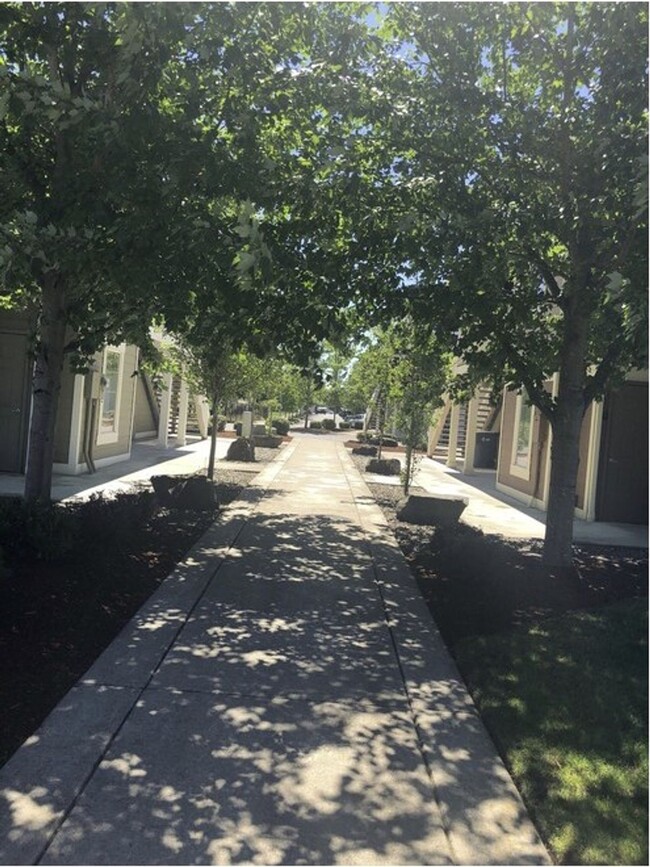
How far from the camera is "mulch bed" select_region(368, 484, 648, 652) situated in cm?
567

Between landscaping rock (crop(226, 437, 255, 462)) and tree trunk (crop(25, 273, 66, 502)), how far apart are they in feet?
39.5

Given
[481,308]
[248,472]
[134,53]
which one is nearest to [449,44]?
[481,308]

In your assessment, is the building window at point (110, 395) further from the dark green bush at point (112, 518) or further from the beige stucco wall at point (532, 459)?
the beige stucco wall at point (532, 459)

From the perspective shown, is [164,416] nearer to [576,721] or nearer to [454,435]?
[454,435]

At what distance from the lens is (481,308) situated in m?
5.93

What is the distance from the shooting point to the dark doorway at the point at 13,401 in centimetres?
1244

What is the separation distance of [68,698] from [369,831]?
182cm

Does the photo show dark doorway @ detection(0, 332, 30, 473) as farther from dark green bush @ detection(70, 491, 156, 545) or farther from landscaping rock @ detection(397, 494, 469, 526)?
landscaping rock @ detection(397, 494, 469, 526)

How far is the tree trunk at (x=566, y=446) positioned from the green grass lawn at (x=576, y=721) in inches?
47.8

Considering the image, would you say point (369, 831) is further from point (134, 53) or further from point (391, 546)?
point (391, 546)

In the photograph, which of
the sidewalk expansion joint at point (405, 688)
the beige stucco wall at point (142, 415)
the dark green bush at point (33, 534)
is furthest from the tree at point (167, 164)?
the beige stucco wall at point (142, 415)

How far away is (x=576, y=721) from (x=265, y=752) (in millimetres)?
1648

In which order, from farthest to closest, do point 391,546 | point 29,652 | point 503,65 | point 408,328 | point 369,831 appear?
point 391,546, point 408,328, point 503,65, point 29,652, point 369,831

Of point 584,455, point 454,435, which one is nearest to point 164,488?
point 584,455
